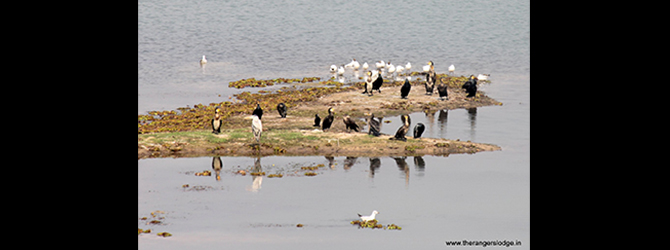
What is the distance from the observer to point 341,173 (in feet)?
101

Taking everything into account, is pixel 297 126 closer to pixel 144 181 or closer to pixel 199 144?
pixel 199 144

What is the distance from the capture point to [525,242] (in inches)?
898

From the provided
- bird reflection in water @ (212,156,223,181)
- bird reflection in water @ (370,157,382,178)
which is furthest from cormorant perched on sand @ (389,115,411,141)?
bird reflection in water @ (212,156,223,181)

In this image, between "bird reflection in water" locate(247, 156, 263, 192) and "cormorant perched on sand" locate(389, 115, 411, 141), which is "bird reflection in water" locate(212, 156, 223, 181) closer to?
"bird reflection in water" locate(247, 156, 263, 192)

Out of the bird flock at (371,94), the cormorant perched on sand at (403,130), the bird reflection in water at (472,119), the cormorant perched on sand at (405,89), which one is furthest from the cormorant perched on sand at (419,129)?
the cormorant perched on sand at (405,89)

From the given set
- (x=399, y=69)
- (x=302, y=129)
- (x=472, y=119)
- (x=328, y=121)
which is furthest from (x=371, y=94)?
(x=399, y=69)

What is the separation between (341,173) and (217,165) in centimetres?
461

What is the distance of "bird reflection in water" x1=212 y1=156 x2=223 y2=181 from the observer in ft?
100

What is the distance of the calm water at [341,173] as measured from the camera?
77.2 feet

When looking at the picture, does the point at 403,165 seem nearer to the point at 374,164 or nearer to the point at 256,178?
the point at 374,164

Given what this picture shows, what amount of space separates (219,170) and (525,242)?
12.4 meters

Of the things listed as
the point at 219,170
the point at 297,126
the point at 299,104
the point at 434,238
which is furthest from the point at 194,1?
the point at 434,238

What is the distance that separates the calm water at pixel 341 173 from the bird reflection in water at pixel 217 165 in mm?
210

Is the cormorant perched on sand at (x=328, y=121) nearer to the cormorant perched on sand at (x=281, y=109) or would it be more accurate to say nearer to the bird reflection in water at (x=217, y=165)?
the cormorant perched on sand at (x=281, y=109)
